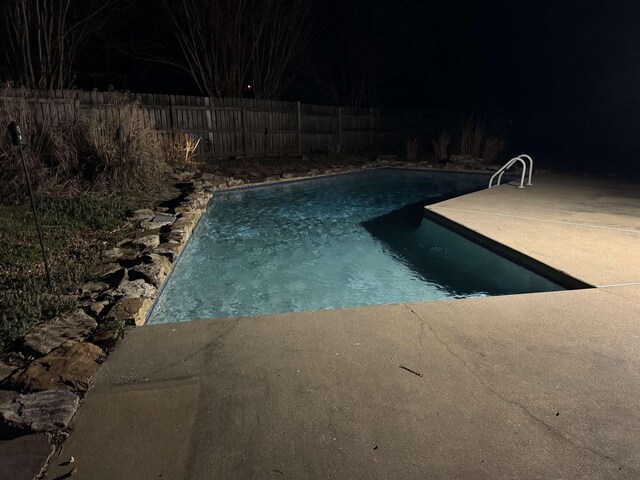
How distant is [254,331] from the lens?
2469 mm

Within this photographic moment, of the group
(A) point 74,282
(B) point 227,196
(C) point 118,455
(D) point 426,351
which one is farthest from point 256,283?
(B) point 227,196

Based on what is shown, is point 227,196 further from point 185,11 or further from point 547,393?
point 547,393

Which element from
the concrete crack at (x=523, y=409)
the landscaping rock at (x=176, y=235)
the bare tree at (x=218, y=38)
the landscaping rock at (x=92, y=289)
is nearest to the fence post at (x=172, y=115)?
the bare tree at (x=218, y=38)

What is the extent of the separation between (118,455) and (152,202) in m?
5.07

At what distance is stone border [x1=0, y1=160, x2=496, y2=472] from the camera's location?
1688 millimetres

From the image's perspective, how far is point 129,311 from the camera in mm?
2701

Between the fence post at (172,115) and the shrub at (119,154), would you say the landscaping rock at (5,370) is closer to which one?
the shrub at (119,154)

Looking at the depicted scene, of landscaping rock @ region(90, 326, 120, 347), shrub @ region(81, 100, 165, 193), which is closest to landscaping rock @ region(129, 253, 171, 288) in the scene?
landscaping rock @ region(90, 326, 120, 347)

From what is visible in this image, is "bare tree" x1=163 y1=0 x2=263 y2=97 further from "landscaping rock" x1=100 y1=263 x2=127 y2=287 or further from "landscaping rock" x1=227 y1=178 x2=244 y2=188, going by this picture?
"landscaping rock" x1=100 y1=263 x2=127 y2=287

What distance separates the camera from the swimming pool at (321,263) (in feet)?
12.3

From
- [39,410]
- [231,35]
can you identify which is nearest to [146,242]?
[39,410]

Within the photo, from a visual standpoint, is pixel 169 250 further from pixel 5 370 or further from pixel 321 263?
pixel 5 370

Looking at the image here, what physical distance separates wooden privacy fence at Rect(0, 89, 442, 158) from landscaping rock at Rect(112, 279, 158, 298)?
446 cm

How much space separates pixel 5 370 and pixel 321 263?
3195 mm
